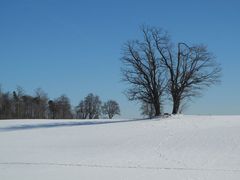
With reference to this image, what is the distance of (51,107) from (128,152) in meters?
75.0

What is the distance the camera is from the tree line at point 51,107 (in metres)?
88.0

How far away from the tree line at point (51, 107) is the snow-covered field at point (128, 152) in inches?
2204

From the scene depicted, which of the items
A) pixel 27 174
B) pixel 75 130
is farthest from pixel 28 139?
pixel 27 174

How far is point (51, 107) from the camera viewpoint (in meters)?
95.1

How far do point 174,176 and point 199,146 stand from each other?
323 inches

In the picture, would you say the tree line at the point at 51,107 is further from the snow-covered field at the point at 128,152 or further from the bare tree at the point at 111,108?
the snow-covered field at the point at 128,152

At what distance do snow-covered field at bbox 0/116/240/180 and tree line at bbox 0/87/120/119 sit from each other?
56.0 m

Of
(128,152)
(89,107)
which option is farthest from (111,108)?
(128,152)

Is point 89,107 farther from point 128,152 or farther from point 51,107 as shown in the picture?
point 128,152

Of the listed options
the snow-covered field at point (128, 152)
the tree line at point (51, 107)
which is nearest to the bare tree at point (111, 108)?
the tree line at point (51, 107)

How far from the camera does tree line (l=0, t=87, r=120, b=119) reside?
289ft

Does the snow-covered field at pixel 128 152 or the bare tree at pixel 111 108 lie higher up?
the bare tree at pixel 111 108

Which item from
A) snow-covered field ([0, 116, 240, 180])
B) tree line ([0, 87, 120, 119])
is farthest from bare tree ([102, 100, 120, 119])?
snow-covered field ([0, 116, 240, 180])

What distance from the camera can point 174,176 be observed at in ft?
48.1
